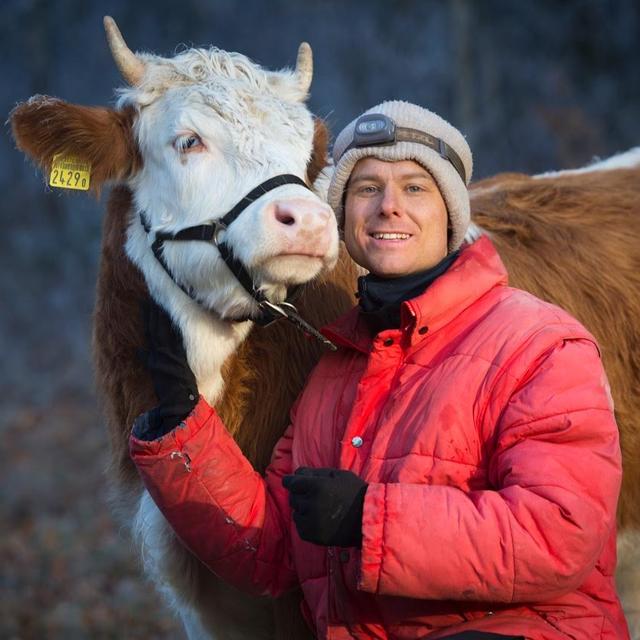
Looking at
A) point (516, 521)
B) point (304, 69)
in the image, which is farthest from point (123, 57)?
point (516, 521)

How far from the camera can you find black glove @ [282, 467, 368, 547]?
2391mm

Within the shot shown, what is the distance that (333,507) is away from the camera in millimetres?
2391

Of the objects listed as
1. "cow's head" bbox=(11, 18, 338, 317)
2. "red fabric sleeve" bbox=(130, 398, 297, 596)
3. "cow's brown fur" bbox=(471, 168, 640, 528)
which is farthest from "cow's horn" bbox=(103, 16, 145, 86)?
"cow's brown fur" bbox=(471, 168, 640, 528)

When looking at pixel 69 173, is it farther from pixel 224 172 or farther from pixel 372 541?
pixel 372 541

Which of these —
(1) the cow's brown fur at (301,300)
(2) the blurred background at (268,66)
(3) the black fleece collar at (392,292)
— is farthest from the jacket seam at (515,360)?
(2) the blurred background at (268,66)

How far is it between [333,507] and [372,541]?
0.13 m

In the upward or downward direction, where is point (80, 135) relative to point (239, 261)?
upward

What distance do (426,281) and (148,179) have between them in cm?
112

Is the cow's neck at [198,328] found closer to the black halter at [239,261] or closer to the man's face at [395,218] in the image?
the black halter at [239,261]

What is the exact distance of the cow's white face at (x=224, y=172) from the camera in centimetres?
297

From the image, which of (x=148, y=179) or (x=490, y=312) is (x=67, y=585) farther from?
(x=490, y=312)

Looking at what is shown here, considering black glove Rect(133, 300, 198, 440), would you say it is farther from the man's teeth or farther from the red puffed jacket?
the man's teeth

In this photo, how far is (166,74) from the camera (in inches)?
136

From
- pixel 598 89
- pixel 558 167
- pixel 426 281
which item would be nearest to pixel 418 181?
pixel 426 281
